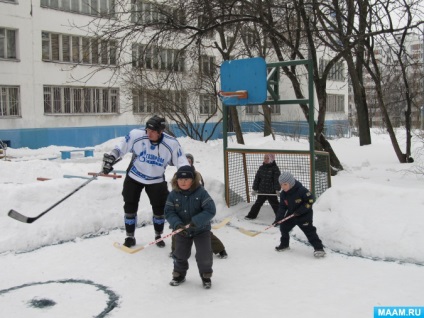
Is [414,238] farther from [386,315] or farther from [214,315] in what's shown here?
[214,315]

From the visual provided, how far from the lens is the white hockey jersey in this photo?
16.9 ft

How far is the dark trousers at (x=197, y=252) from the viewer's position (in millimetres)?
4184

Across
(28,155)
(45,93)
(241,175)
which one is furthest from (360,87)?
(45,93)

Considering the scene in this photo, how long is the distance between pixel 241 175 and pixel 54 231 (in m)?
3.21

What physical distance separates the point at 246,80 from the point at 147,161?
2.41 metres

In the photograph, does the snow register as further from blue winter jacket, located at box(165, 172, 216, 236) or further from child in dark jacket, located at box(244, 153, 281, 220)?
blue winter jacket, located at box(165, 172, 216, 236)

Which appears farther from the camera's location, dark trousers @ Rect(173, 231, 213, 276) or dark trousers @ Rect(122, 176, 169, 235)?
dark trousers @ Rect(122, 176, 169, 235)

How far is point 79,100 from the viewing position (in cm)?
2494

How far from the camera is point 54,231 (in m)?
5.63

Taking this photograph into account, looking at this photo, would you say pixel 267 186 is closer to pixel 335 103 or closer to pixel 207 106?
pixel 207 106

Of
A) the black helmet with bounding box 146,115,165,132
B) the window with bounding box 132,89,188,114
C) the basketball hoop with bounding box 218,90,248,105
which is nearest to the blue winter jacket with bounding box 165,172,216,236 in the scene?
the black helmet with bounding box 146,115,165,132

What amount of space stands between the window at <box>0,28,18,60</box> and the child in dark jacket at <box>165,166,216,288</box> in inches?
818

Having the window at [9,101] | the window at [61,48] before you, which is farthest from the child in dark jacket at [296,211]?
the window at [9,101]

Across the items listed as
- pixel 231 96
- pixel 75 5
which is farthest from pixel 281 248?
pixel 75 5
